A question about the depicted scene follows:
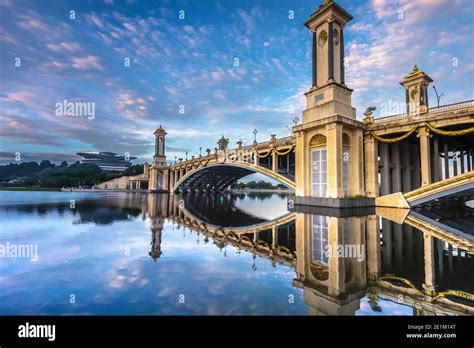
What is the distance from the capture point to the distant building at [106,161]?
13412cm

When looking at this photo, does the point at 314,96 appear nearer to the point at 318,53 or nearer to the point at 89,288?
the point at 318,53

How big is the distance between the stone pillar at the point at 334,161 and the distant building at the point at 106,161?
130 meters

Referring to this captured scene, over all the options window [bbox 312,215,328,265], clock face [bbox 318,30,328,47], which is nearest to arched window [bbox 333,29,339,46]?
clock face [bbox 318,30,328,47]

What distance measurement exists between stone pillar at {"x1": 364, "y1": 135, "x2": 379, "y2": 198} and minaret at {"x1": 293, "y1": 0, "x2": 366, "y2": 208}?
755 millimetres

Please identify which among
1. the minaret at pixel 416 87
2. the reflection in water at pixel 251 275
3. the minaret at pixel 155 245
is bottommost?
the minaret at pixel 155 245

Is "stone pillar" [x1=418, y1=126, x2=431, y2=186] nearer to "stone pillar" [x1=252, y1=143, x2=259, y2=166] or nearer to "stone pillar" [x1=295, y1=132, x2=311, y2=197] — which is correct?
"stone pillar" [x1=295, y1=132, x2=311, y2=197]

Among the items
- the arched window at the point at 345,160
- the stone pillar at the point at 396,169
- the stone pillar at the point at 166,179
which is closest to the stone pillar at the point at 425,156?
the stone pillar at the point at 396,169

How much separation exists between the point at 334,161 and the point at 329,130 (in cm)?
260

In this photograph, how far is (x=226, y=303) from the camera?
434 centimetres

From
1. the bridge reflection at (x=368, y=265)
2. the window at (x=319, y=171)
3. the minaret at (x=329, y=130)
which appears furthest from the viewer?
the window at (x=319, y=171)

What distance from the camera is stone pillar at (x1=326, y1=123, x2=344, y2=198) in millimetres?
20250

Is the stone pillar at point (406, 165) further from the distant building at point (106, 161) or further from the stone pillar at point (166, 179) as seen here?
the distant building at point (106, 161)
